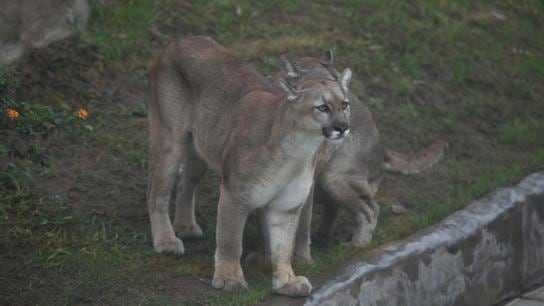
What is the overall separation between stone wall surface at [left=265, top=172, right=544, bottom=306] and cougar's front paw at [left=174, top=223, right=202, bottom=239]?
142 centimetres

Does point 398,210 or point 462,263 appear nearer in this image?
point 462,263

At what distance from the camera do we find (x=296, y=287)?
620cm

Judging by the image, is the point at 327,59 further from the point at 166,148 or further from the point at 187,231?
the point at 187,231

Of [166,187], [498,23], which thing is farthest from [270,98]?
[498,23]

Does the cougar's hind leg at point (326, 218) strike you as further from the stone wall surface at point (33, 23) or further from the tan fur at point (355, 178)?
the stone wall surface at point (33, 23)

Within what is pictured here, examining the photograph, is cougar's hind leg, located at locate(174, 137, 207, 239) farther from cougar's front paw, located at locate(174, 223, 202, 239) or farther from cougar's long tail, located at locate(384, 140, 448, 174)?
cougar's long tail, located at locate(384, 140, 448, 174)

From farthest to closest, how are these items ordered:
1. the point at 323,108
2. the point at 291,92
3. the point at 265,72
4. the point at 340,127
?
the point at 265,72 → the point at 291,92 → the point at 323,108 → the point at 340,127

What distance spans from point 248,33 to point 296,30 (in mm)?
626

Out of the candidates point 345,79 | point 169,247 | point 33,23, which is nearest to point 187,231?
point 169,247

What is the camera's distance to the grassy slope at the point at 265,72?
6.69 m

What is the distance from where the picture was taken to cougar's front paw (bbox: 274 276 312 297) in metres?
6.20

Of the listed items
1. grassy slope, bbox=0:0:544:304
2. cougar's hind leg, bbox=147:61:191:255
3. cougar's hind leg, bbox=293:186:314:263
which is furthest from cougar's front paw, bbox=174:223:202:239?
cougar's hind leg, bbox=293:186:314:263

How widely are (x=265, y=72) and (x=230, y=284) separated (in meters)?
4.02

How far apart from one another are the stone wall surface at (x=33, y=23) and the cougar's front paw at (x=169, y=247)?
102 inches
